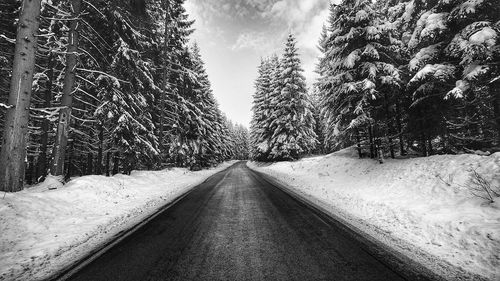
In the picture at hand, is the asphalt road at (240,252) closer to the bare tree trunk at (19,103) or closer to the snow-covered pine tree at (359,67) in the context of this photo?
the bare tree trunk at (19,103)

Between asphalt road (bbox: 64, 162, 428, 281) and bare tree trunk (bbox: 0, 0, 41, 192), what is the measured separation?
3949mm

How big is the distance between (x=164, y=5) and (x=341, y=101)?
16.4 m

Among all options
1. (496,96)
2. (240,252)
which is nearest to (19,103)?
(240,252)

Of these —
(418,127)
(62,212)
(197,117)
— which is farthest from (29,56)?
(197,117)

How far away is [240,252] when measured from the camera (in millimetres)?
4371

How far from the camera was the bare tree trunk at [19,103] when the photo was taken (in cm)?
666

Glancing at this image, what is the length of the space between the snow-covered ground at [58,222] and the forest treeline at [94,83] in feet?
3.68

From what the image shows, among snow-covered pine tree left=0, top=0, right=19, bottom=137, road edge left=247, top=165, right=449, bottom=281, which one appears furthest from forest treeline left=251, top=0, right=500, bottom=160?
snow-covered pine tree left=0, top=0, right=19, bottom=137

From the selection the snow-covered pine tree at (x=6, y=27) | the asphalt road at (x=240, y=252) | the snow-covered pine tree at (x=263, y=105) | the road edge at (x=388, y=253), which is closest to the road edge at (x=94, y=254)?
the asphalt road at (x=240, y=252)

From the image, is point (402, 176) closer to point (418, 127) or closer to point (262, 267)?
point (418, 127)

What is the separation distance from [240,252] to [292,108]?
2669 centimetres

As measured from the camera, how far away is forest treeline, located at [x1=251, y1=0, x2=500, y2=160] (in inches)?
313

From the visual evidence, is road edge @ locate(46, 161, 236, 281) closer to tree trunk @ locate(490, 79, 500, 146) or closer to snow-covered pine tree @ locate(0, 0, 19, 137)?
tree trunk @ locate(490, 79, 500, 146)

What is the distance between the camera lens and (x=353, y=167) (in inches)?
586
